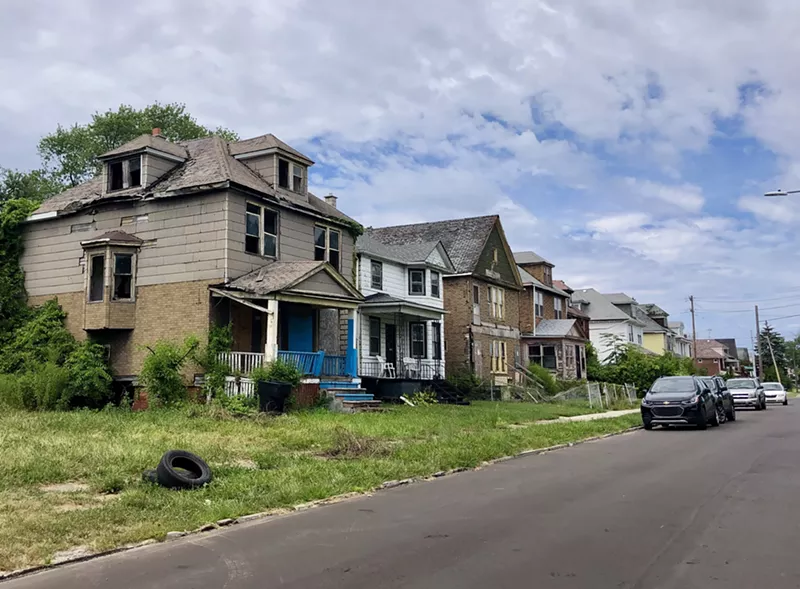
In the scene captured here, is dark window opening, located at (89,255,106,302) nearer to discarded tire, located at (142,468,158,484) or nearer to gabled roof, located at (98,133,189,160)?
gabled roof, located at (98,133,189,160)

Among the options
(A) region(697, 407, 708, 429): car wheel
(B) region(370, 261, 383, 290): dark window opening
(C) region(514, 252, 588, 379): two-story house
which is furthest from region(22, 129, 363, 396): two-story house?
(C) region(514, 252, 588, 379): two-story house

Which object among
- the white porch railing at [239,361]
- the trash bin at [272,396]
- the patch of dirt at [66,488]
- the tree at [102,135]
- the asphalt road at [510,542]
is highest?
the tree at [102,135]

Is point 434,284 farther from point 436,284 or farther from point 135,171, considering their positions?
point 135,171

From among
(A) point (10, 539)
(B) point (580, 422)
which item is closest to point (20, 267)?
(B) point (580, 422)

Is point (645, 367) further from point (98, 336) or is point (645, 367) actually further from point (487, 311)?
point (98, 336)

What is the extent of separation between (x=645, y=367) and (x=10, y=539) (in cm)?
4161

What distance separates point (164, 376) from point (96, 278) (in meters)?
5.10

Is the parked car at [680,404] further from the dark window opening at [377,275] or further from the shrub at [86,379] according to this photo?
the shrub at [86,379]

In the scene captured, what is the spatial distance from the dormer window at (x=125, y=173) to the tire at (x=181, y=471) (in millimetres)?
16634

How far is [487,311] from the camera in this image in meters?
40.1

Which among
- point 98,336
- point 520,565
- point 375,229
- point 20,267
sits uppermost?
point 375,229

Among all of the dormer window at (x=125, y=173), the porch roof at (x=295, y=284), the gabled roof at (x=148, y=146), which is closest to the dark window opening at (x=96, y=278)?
the dormer window at (x=125, y=173)

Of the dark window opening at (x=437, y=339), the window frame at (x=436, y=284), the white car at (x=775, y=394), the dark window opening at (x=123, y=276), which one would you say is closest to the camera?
the dark window opening at (x=123, y=276)

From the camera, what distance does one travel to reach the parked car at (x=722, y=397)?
78.5 ft
